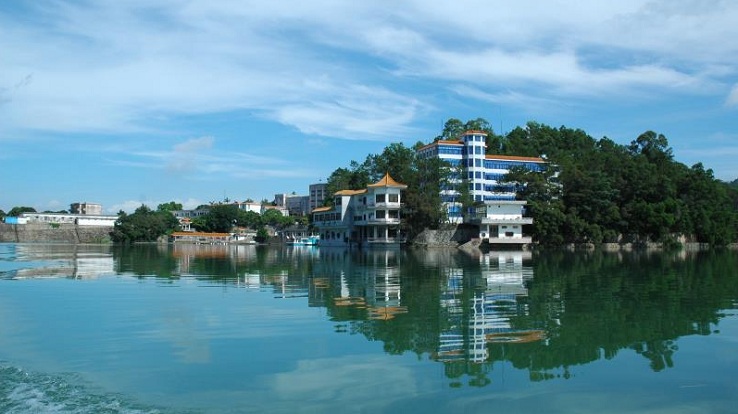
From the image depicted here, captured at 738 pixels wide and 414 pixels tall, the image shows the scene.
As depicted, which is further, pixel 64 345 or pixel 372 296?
pixel 372 296

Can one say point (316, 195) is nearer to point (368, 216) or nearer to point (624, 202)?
point (368, 216)

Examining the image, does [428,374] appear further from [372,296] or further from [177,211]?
[177,211]

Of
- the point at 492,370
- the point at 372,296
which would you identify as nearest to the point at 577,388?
the point at 492,370

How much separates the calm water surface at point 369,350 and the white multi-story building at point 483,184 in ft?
129

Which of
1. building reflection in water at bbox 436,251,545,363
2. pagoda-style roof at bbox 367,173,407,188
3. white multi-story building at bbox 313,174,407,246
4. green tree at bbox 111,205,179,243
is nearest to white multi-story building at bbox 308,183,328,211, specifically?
green tree at bbox 111,205,179,243

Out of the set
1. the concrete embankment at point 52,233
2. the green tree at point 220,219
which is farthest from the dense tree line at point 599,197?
the concrete embankment at point 52,233

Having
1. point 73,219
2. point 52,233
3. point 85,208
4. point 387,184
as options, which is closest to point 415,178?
point 387,184

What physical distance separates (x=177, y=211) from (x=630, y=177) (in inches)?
3970

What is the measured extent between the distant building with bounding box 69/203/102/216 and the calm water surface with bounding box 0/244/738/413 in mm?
128130

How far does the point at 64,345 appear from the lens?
8.79 metres

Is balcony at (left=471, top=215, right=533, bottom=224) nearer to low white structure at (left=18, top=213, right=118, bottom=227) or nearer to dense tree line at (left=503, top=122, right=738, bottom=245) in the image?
dense tree line at (left=503, top=122, right=738, bottom=245)

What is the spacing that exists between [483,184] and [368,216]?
502 inches

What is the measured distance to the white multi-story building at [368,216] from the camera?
2197 inches

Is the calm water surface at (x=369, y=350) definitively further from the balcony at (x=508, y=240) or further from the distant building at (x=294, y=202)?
the distant building at (x=294, y=202)
